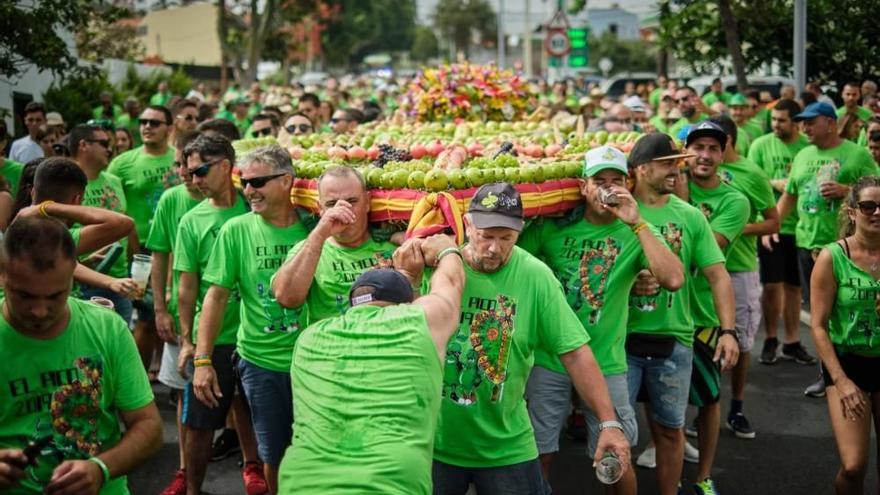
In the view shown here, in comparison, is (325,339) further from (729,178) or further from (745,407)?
(745,407)

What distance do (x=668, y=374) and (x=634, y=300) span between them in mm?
455

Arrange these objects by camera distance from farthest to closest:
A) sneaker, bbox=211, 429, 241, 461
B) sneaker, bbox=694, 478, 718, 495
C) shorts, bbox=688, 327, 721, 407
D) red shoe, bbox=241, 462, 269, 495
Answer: sneaker, bbox=211, 429, 241, 461 → red shoe, bbox=241, 462, 269, 495 → shorts, bbox=688, 327, 721, 407 → sneaker, bbox=694, 478, 718, 495

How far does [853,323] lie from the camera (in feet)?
20.0

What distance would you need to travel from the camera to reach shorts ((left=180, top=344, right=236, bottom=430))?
22.3ft

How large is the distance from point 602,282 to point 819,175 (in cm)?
435

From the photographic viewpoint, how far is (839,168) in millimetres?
9742

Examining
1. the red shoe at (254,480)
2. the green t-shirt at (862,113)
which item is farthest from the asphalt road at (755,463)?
the green t-shirt at (862,113)

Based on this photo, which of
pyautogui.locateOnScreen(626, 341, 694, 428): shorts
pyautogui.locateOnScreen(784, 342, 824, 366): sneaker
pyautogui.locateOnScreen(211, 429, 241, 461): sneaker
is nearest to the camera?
pyautogui.locateOnScreen(626, 341, 694, 428): shorts

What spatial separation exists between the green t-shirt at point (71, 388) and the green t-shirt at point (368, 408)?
0.65 metres

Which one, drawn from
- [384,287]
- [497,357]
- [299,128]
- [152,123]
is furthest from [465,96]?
[384,287]

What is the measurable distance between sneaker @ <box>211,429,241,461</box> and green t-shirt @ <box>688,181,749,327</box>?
3353 millimetres

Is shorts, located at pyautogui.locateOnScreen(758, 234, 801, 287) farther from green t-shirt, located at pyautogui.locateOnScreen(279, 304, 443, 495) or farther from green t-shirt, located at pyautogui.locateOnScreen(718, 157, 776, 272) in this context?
green t-shirt, located at pyautogui.locateOnScreen(279, 304, 443, 495)

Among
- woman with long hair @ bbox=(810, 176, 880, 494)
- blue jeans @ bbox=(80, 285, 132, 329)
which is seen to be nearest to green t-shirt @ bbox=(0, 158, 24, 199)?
blue jeans @ bbox=(80, 285, 132, 329)

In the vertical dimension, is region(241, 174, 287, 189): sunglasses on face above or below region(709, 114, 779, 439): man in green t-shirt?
above
